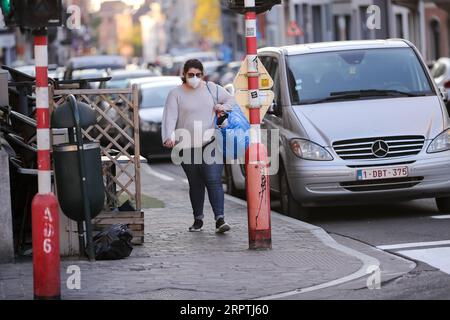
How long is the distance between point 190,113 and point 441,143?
2941mm

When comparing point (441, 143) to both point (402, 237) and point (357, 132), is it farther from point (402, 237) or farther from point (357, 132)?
point (402, 237)

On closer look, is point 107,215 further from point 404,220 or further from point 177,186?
point 177,186

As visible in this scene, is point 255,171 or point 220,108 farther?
point 220,108

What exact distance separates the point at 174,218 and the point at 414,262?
4.71 m

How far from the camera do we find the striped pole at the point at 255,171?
12172mm

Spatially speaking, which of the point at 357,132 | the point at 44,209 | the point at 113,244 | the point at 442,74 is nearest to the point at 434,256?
the point at 113,244

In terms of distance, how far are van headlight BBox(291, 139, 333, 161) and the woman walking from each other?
3.62 ft

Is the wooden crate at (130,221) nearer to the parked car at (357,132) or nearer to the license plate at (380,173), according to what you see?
the parked car at (357,132)

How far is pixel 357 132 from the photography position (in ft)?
47.6

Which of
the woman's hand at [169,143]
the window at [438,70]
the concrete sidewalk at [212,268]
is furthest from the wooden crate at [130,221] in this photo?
the window at [438,70]

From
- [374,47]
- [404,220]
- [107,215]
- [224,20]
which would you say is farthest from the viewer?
[224,20]

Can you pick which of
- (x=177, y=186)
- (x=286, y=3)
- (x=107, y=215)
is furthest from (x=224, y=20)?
(x=107, y=215)

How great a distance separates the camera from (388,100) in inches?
597
